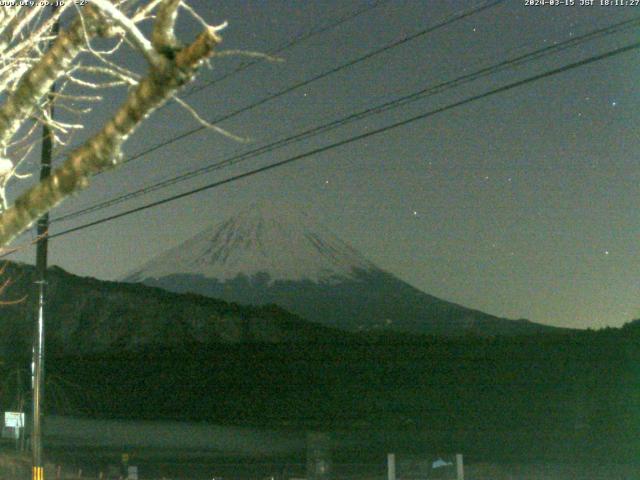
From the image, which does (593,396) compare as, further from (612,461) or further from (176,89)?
(176,89)

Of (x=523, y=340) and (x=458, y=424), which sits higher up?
(x=523, y=340)

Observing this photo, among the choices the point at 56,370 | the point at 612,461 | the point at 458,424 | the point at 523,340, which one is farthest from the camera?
the point at 523,340

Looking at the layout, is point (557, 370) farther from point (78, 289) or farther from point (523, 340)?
point (78, 289)

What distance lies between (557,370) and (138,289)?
59.4m

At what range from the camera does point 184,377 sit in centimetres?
7788

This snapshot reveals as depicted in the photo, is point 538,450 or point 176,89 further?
point 538,450

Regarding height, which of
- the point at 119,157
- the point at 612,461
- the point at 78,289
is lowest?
the point at 612,461

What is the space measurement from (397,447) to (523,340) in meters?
36.8

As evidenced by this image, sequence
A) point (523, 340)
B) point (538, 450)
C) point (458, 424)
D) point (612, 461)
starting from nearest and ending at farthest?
point (612, 461) < point (538, 450) < point (458, 424) < point (523, 340)

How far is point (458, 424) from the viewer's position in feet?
198

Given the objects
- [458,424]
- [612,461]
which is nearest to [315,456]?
[612,461]

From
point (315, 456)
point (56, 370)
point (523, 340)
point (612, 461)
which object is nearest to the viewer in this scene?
point (315, 456)

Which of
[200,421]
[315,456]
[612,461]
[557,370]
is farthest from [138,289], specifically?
[315,456]

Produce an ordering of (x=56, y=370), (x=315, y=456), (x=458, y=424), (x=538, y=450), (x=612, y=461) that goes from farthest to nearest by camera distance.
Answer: (x=56, y=370) → (x=458, y=424) → (x=538, y=450) → (x=612, y=461) → (x=315, y=456)
